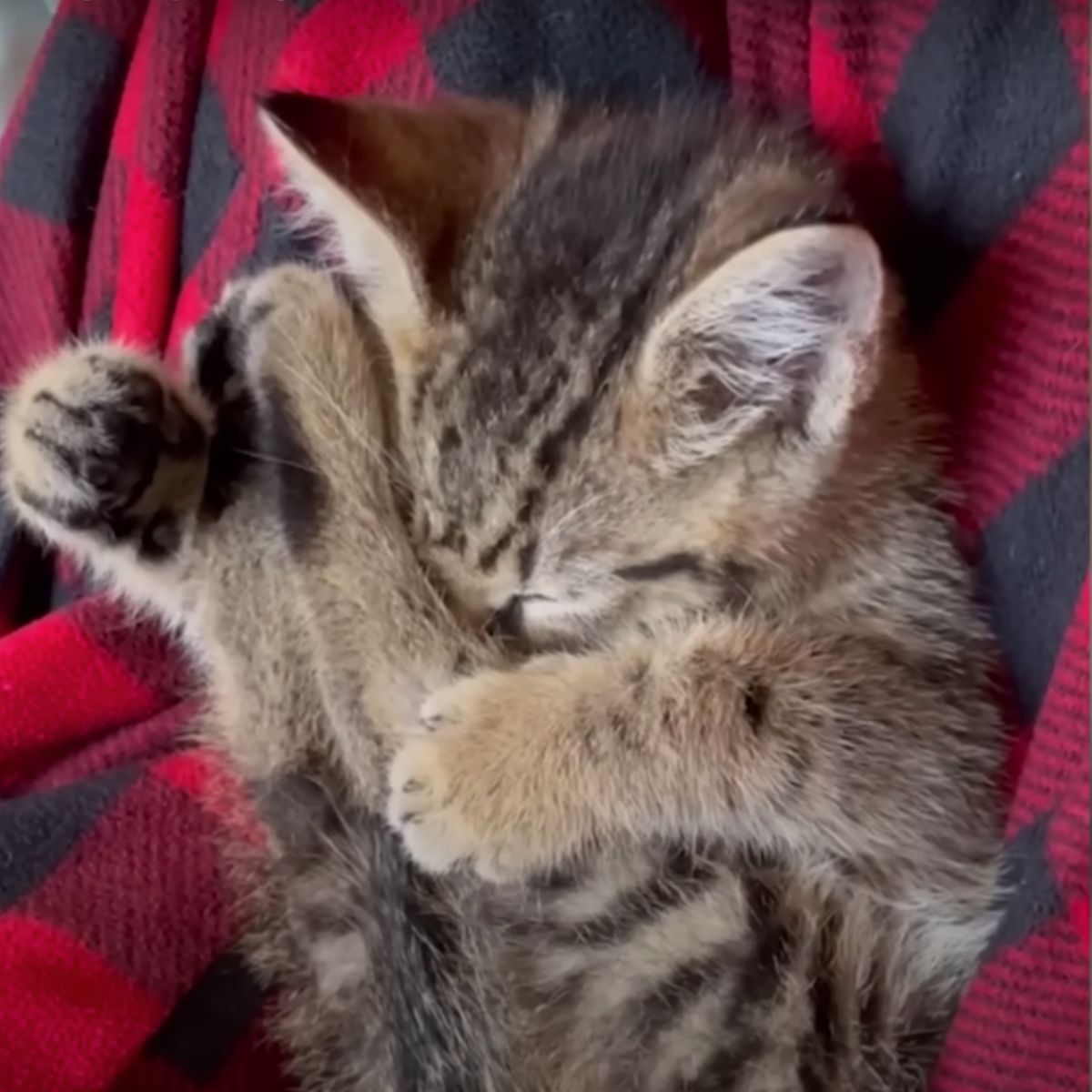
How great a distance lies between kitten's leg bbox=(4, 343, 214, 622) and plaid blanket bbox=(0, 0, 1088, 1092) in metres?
0.16

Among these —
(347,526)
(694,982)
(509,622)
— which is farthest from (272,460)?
(694,982)

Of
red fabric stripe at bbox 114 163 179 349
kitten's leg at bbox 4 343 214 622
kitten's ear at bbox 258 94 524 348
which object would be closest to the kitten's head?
kitten's ear at bbox 258 94 524 348

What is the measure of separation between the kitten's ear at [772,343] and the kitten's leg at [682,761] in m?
0.13

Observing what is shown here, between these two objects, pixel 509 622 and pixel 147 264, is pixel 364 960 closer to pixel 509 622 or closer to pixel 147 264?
pixel 509 622

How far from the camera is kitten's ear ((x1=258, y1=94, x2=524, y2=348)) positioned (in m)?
1.00

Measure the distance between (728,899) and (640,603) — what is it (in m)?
0.18

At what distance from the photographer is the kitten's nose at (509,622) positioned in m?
1.08

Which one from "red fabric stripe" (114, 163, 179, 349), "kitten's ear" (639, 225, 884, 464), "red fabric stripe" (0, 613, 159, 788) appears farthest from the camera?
"red fabric stripe" (114, 163, 179, 349)

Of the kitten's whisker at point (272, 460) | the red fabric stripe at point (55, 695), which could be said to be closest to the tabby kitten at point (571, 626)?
the kitten's whisker at point (272, 460)

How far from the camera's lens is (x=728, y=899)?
3.33ft

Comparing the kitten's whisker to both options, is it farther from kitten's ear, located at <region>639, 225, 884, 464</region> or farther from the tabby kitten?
kitten's ear, located at <region>639, 225, 884, 464</region>

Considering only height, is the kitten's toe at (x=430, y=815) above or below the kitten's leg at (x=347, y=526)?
below

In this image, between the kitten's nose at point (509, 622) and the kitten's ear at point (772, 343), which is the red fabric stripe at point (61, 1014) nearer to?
the kitten's nose at point (509, 622)

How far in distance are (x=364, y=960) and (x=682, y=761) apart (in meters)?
0.23
